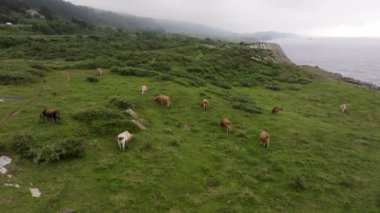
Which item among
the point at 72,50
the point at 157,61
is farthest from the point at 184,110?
the point at 72,50

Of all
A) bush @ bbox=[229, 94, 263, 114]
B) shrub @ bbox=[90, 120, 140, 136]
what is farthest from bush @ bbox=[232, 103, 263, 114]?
shrub @ bbox=[90, 120, 140, 136]

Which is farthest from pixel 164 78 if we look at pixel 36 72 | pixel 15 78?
pixel 15 78

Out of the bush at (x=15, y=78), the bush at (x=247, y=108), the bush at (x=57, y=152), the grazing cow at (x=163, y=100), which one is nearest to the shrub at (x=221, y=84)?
the bush at (x=247, y=108)

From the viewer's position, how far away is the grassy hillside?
17.4m

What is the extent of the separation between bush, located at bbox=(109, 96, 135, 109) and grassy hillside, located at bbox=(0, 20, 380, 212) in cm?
25

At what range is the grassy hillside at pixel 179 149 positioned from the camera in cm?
1736

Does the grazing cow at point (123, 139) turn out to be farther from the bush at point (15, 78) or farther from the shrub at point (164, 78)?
the shrub at point (164, 78)

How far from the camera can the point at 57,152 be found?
19516 mm

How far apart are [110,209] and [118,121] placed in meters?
9.07

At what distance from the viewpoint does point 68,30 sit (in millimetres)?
102312

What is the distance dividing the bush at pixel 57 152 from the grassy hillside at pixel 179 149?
0.08m

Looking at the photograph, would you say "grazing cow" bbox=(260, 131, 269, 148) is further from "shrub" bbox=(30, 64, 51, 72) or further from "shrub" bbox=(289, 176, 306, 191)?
"shrub" bbox=(30, 64, 51, 72)

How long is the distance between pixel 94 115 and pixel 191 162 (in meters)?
7.89

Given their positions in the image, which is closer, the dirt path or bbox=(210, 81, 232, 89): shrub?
the dirt path
